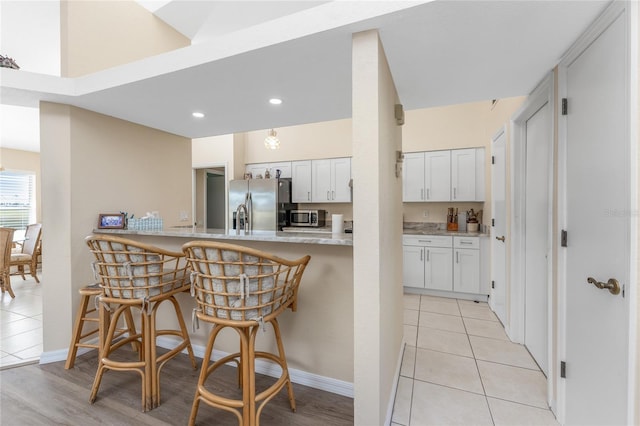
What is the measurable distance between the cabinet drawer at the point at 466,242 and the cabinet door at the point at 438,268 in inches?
5.4

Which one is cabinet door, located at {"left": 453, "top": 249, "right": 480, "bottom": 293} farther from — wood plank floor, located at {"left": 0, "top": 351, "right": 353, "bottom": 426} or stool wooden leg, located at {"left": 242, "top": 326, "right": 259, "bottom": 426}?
stool wooden leg, located at {"left": 242, "top": 326, "right": 259, "bottom": 426}

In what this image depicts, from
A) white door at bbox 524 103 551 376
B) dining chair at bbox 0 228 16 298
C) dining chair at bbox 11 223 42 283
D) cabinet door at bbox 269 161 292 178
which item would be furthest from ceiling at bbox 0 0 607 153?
dining chair at bbox 11 223 42 283

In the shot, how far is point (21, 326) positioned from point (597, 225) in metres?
4.97

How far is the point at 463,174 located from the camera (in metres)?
4.16

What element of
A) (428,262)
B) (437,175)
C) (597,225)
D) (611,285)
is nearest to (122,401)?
(611,285)

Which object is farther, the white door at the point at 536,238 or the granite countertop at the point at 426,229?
the granite countertop at the point at 426,229

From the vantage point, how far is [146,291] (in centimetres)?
173

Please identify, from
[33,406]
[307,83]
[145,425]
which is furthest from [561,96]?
[33,406]

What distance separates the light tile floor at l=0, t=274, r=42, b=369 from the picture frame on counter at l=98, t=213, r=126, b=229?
1.19 m

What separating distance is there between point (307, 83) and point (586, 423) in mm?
2464

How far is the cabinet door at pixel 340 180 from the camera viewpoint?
487 cm

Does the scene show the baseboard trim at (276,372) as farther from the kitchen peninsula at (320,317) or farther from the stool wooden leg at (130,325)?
the stool wooden leg at (130,325)

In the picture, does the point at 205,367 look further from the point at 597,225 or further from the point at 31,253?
the point at 31,253

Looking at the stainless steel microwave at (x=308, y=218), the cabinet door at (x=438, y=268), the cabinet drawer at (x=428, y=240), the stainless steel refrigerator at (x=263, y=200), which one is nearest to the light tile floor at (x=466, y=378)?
the cabinet door at (x=438, y=268)
